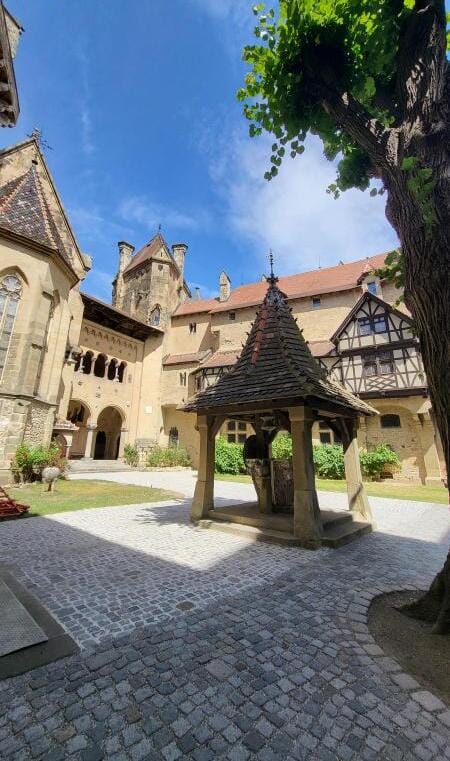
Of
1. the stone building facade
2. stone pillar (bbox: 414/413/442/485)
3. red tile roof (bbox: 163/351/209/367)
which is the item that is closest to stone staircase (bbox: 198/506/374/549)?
the stone building facade

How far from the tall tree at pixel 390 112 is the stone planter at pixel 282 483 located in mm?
4289

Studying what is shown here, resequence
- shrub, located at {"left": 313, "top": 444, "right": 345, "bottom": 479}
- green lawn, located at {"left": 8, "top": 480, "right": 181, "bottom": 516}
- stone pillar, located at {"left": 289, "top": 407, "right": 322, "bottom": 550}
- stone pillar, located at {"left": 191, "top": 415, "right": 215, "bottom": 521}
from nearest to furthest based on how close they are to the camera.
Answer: stone pillar, located at {"left": 289, "top": 407, "right": 322, "bottom": 550} → stone pillar, located at {"left": 191, "top": 415, "right": 215, "bottom": 521} → green lawn, located at {"left": 8, "top": 480, "right": 181, "bottom": 516} → shrub, located at {"left": 313, "top": 444, "right": 345, "bottom": 479}

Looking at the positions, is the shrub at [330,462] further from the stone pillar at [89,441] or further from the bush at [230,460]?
the stone pillar at [89,441]

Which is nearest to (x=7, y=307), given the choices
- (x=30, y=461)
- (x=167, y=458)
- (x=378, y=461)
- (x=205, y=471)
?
(x=30, y=461)

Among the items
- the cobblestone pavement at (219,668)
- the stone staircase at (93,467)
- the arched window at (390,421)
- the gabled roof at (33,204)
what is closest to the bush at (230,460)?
the stone staircase at (93,467)

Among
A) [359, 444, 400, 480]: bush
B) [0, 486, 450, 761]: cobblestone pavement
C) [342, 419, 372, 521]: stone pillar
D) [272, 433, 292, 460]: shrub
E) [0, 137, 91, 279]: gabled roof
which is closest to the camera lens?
[0, 486, 450, 761]: cobblestone pavement

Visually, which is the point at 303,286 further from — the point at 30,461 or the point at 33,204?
the point at 30,461

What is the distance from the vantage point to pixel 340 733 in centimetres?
186

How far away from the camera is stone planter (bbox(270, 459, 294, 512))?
7.51 metres

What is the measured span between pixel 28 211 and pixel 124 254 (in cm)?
2117

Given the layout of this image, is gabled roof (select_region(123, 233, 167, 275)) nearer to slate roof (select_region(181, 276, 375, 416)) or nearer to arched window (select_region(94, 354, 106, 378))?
arched window (select_region(94, 354, 106, 378))

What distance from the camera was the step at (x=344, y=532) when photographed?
548 centimetres

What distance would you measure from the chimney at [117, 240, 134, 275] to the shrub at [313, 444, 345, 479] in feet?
92.6

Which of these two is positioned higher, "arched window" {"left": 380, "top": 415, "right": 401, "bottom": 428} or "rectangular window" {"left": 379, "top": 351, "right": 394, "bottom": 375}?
"rectangular window" {"left": 379, "top": 351, "right": 394, "bottom": 375}
